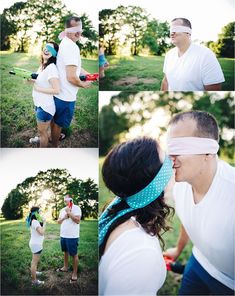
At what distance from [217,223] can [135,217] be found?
74 cm

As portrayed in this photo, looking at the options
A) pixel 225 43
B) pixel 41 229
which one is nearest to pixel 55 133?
pixel 41 229

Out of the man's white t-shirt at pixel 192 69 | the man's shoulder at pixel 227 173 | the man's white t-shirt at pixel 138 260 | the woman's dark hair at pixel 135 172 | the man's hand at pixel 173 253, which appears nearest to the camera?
the man's white t-shirt at pixel 138 260

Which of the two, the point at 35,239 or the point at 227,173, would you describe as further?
the point at 35,239

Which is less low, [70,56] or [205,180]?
[70,56]

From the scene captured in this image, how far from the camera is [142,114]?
409cm

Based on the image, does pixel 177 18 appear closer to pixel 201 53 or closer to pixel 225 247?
pixel 201 53

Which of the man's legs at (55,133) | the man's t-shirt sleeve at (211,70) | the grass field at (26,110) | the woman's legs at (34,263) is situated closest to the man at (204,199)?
the man's t-shirt sleeve at (211,70)

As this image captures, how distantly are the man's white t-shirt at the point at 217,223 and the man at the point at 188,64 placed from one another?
2.09 ft

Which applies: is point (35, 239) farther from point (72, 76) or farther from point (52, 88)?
point (72, 76)

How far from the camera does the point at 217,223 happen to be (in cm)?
365

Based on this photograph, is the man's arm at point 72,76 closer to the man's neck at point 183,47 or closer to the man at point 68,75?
the man at point 68,75

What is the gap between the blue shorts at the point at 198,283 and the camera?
3770 mm

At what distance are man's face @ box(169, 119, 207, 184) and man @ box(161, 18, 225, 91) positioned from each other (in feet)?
1.41

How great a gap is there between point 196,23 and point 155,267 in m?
1.81
